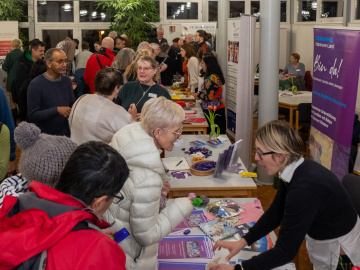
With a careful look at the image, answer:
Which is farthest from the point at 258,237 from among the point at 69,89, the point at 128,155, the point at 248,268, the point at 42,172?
the point at 69,89

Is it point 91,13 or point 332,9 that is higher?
point 91,13

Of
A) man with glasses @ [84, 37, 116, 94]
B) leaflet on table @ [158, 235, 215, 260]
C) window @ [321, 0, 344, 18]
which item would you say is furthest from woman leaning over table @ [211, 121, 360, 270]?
window @ [321, 0, 344, 18]

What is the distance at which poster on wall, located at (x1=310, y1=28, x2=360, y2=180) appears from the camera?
3.56 meters

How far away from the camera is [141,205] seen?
235cm

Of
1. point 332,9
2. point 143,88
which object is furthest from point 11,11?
point 143,88

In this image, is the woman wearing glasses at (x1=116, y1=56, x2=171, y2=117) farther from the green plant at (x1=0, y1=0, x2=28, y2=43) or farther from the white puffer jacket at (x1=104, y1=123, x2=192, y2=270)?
the green plant at (x1=0, y1=0, x2=28, y2=43)

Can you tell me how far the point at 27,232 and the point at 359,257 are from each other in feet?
Answer: 5.89

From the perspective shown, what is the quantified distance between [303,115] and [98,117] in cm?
513

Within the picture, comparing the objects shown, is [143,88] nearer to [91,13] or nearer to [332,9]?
[332,9]

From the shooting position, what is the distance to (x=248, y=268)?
92.5 inches

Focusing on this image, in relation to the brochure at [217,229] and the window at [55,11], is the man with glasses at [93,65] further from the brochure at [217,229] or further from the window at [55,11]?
the window at [55,11]

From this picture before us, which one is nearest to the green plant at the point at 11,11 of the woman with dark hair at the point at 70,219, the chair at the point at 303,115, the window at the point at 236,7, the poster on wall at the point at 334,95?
the window at the point at 236,7

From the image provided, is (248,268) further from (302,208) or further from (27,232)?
(27,232)

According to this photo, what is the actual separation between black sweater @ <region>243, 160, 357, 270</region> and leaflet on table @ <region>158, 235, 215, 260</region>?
453 millimetres
